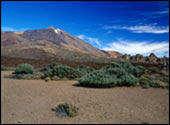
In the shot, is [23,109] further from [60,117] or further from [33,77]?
[33,77]

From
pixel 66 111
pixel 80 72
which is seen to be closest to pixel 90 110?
pixel 66 111

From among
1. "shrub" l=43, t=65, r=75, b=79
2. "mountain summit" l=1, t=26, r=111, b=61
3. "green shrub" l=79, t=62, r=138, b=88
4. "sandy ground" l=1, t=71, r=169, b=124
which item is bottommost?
"sandy ground" l=1, t=71, r=169, b=124

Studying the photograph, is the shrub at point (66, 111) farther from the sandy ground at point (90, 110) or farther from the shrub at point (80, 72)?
the shrub at point (80, 72)

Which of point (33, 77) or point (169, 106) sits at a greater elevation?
point (33, 77)

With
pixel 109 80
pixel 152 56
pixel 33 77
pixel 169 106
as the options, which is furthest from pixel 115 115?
pixel 152 56

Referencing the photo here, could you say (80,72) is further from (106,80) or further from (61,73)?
(106,80)

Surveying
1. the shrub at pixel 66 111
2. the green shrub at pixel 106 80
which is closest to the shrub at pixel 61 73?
the green shrub at pixel 106 80

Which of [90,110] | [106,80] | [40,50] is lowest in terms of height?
[90,110]

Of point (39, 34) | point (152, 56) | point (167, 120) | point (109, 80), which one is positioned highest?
point (39, 34)

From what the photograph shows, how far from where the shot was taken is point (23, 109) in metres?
4.97

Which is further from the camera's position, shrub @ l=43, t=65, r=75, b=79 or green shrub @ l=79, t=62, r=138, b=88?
shrub @ l=43, t=65, r=75, b=79

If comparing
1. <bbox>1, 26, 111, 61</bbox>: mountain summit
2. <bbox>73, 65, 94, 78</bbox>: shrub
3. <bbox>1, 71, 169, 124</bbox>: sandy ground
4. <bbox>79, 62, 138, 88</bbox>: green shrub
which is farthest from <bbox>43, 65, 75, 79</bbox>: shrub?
<bbox>1, 26, 111, 61</bbox>: mountain summit

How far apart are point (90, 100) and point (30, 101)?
2203mm

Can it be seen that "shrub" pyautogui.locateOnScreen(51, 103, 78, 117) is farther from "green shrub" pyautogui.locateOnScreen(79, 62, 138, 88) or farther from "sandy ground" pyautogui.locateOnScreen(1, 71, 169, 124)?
"green shrub" pyautogui.locateOnScreen(79, 62, 138, 88)
